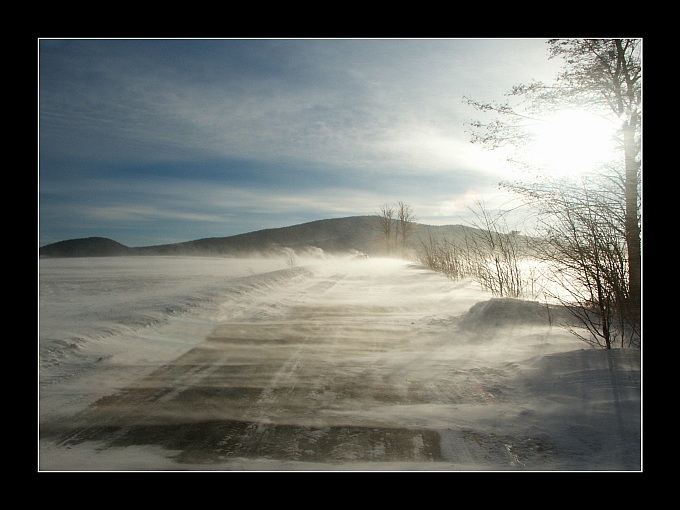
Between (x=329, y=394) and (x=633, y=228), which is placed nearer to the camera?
(x=329, y=394)

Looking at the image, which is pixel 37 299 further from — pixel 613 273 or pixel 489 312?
pixel 489 312

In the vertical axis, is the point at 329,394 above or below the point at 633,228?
below

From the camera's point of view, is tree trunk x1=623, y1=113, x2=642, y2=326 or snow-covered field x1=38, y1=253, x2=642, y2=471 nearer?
snow-covered field x1=38, y1=253, x2=642, y2=471

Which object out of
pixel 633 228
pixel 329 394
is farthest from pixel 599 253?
pixel 329 394

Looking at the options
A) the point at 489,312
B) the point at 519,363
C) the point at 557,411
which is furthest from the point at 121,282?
the point at 557,411

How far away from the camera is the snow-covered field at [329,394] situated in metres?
2.88

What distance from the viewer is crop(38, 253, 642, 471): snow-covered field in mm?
2875

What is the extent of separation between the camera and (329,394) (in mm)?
4020

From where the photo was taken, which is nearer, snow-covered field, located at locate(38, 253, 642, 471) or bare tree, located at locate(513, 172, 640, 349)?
snow-covered field, located at locate(38, 253, 642, 471)

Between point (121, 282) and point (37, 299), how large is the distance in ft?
39.1

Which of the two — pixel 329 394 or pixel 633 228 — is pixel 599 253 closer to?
pixel 633 228

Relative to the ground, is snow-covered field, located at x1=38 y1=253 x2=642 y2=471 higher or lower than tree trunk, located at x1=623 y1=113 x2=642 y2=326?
lower
